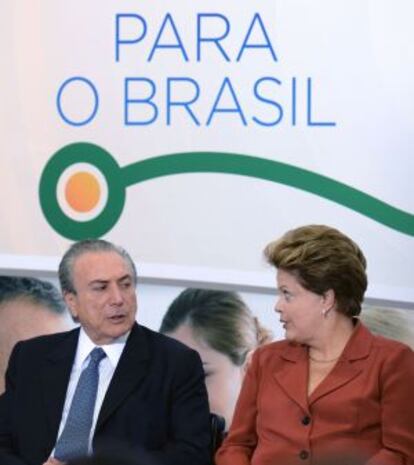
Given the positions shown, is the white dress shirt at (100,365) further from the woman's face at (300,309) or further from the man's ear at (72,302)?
Answer: the woman's face at (300,309)

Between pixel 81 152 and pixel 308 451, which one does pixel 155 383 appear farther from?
pixel 81 152

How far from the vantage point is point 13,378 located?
3.79 metres

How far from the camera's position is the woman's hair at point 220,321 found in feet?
13.7

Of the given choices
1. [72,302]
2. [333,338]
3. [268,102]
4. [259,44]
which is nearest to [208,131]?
[268,102]

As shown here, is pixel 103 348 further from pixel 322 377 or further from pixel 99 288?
pixel 322 377

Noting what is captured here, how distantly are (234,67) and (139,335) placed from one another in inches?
38.6

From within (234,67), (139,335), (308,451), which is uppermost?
(234,67)

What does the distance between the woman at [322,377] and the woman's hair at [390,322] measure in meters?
0.49

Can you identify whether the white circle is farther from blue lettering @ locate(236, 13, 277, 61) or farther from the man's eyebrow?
blue lettering @ locate(236, 13, 277, 61)

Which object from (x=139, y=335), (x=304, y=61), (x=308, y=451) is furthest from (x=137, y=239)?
(x=308, y=451)

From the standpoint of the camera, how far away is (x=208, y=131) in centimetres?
414

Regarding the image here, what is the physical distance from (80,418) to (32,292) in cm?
82

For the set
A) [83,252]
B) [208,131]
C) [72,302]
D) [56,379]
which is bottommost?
[56,379]

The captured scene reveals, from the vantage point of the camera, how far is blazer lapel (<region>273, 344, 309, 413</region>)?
3.40m
